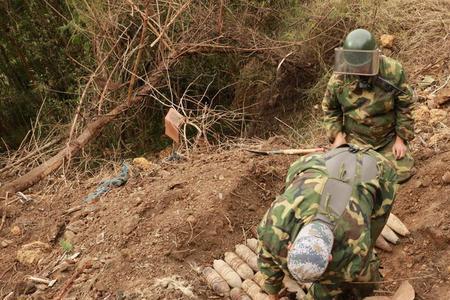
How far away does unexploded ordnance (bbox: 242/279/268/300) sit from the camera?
3297mm

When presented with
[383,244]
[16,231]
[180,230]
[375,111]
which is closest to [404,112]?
[375,111]

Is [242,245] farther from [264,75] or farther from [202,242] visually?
[264,75]

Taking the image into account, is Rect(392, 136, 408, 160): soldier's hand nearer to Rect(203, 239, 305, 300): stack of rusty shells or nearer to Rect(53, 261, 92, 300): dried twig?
Rect(203, 239, 305, 300): stack of rusty shells

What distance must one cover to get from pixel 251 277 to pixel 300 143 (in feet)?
7.02

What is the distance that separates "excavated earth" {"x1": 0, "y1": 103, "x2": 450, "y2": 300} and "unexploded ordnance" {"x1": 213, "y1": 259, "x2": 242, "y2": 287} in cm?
14

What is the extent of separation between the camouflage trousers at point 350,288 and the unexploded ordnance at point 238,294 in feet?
1.86

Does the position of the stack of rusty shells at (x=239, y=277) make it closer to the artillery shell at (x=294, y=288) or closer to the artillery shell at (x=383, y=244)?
the artillery shell at (x=294, y=288)

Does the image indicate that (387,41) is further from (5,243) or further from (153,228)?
(5,243)

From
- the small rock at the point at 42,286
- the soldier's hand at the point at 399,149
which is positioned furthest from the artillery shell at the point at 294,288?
the small rock at the point at 42,286

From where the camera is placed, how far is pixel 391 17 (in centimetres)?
631

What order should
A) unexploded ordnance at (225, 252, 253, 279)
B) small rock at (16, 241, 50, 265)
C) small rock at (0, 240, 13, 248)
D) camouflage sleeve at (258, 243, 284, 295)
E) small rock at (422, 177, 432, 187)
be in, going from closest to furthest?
camouflage sleeve at (258, 243, 284, 295) → unexploded ordnance at (225, 252, 253, 279) → small rock at (422, 177, 432, 187) → small rock at (16, 241, 50, 265) → small rock at (0, 240, 13, 248)

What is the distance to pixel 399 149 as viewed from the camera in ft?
12.4

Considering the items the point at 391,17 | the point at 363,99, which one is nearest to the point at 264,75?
the point at 391,17

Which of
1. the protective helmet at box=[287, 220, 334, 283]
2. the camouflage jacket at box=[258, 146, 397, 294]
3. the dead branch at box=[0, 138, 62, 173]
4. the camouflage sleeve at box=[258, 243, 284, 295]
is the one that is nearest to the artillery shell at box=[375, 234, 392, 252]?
the camouflage jacket at box=[258, 146, 397, 294]
